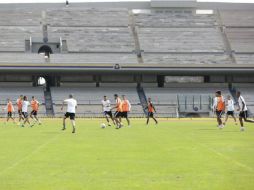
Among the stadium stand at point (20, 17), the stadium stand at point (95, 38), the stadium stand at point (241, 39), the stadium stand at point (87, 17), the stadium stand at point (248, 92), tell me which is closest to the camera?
the stadium stand at point (248, 92)

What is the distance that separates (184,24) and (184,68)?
10803 millimetres

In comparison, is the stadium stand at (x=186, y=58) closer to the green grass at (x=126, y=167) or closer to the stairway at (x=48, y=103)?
the stairway at (x=48, y=103)

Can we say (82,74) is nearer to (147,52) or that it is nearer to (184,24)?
(147,52)

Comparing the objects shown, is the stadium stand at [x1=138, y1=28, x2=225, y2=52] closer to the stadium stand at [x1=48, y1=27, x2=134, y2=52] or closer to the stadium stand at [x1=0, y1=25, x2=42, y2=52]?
the stadium stand at [x1=48, y1=27, x2=134, y2=52]

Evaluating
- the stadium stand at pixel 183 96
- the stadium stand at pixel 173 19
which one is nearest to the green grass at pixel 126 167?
the stadium stand at pixel 183 96

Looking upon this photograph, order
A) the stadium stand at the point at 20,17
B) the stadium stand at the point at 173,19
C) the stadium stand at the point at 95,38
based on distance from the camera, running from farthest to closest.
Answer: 1. the stadium stand at the point at 173,19
2. the stadium stand at the point at 20,17
3. the stadium stand at the point at 95,38

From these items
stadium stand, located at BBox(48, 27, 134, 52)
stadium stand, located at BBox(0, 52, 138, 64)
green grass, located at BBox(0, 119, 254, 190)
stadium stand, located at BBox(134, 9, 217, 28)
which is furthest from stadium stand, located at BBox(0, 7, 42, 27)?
green grass, located at BBox(0, 119, 254, 190)

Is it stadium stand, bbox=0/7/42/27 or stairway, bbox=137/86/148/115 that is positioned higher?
stadium stand, bbox=0/7/42/27

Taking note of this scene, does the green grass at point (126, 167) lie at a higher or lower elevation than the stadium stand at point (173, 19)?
lower

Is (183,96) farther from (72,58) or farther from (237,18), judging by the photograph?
(237,18)

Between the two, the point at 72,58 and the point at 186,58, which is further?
the point at 186,58

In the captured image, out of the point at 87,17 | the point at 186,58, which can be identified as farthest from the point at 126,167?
the point at 87,17

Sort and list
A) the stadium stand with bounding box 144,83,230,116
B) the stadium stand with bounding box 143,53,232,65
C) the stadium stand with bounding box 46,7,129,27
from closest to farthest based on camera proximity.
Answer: the stadium stand with bounding box 144,83,230,116 → the stadium stand with bounding box 143,53,232,65 → the stadium stand with bounding box 46,7,129,27

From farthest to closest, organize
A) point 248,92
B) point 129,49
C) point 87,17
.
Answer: point 87,17 → point 129,49 → point 248,92
